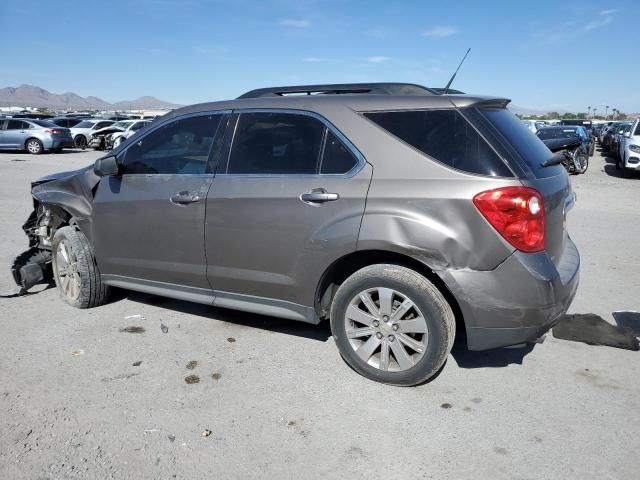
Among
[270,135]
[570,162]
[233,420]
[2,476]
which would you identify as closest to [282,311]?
[233,420]

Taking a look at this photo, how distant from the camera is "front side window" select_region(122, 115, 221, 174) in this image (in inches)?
160

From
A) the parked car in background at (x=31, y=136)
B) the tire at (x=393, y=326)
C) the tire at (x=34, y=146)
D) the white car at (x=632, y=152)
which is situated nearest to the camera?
the tire at (x=393, y=326)

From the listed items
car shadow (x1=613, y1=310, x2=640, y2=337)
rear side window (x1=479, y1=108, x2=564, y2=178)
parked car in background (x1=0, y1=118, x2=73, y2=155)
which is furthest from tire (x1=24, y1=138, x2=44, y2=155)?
car shadow (x1=613, y1=310, x2=640, y2=337)

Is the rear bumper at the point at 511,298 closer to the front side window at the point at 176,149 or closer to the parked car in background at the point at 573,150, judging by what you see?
the front side window at the point at 176,149

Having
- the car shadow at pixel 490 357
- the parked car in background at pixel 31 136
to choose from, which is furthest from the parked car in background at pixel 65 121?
the car shadow at pixel 490 357

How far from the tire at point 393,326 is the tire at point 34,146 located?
2570cm

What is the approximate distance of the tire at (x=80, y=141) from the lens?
94.3ft

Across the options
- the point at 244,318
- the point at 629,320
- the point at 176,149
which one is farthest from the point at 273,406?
the point at 629,320

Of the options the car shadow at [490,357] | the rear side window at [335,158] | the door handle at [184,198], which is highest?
the rear side window at [335,158]

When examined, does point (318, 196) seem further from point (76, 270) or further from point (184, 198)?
point (76, 270)

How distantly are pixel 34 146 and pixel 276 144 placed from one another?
2537cm

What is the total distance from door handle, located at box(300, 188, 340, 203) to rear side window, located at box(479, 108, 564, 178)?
41.3 inches

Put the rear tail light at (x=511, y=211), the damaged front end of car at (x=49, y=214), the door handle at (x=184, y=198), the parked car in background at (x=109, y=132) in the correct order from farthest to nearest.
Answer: the parked car in background at (x=109, y=132) < the damaged front end of car at (x=49, y=214) < the door handle at (x=184, y=198) < the rear tail light at (x=511, y=211)

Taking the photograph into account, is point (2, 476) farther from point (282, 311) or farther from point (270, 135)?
point (270, 135)
